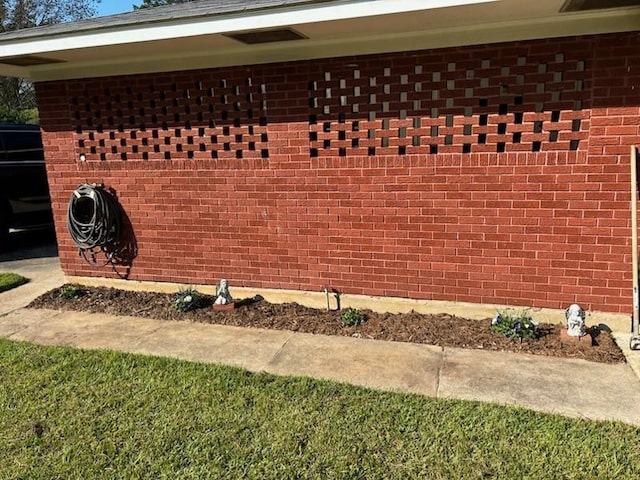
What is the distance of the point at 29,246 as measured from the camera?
28.2 feet

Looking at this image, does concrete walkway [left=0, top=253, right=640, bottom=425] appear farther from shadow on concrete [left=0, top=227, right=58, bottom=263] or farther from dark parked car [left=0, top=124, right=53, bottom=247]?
dark parked car [left=0, top=124, right=53, bottom=247]

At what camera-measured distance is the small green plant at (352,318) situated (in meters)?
4.54

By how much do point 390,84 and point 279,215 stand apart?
1.63 m

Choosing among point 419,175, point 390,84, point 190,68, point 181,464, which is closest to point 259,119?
point 190,68

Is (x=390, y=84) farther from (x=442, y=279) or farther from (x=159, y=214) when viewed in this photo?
(x=159, y=214)

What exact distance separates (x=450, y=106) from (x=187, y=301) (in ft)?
10.3

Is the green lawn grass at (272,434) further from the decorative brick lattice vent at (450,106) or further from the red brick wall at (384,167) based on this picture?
the decorative brick lattice vent at (450,106)

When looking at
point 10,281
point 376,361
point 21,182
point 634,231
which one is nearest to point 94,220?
point 10,281

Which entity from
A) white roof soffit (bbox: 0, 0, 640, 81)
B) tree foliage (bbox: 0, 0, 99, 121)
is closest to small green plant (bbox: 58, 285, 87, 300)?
white roof soffit (bbox: 0, 0, 640, 81)

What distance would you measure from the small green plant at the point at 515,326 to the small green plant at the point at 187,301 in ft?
9.48

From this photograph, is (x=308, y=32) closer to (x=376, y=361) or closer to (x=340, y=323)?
(x=340, y=323)

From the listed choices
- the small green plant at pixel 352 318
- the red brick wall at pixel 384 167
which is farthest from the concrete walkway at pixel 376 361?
the red brick wall at pixel 384 167

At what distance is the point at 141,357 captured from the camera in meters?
4.02

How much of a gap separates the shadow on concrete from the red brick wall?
292 centimetres
